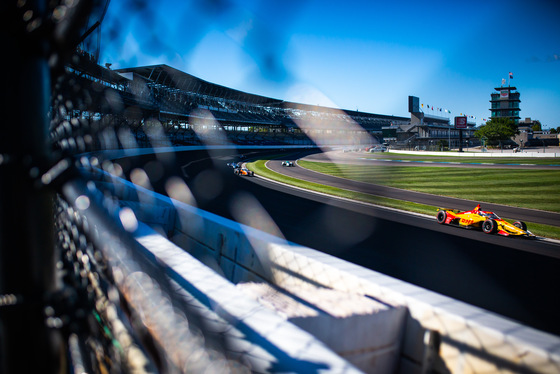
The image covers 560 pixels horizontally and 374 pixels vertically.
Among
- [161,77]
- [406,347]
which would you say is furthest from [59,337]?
[161,77]

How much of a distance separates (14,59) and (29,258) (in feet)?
1.80

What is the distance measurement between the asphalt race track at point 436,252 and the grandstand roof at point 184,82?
3595 cm

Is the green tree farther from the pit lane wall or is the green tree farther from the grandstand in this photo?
the pit lane wall

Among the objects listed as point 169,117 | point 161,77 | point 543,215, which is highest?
point 161,77

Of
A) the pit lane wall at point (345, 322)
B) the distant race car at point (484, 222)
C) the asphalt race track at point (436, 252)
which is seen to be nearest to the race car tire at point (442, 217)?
the distant race car at point (484, 222)

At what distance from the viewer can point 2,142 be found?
1.02 meters

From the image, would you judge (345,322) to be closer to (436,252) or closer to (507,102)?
(436,252)

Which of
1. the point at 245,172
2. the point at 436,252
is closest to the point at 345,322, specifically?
the point at 436,252

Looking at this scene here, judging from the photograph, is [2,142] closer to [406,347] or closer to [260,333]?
[260,333]

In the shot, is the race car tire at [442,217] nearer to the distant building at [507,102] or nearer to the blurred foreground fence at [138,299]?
the blurred foreground fence at [138,299]

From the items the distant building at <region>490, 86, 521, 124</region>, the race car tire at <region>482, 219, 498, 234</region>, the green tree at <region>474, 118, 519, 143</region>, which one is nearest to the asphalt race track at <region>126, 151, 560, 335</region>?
the race car tire at <region>482, 219, 498, 234</region>

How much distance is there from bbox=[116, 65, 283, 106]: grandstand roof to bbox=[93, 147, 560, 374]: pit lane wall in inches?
1680

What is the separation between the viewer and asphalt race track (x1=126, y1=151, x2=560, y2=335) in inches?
226

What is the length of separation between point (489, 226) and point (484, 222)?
0.61 ft
